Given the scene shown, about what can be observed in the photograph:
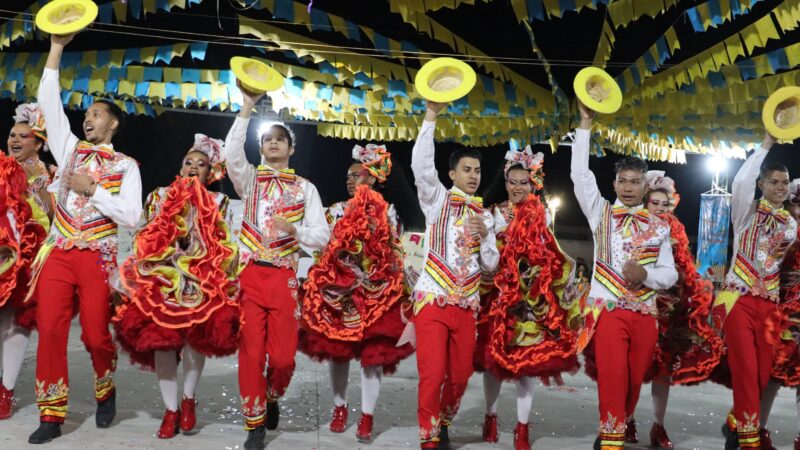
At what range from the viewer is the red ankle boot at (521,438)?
178 inches

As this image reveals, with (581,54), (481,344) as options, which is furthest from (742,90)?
(481,344)

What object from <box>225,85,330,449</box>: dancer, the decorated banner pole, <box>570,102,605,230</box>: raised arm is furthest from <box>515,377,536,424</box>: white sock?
the decorated banner pole

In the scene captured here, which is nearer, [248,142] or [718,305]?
[718,305]

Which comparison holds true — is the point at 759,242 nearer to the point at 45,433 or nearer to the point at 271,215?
the point at 271,215

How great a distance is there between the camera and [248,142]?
31.7ft

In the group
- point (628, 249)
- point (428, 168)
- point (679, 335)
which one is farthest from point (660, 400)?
point (428, 168)

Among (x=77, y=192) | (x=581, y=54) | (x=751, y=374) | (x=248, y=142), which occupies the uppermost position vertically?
(x=581, y=54)

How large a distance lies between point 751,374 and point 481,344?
4.69ft

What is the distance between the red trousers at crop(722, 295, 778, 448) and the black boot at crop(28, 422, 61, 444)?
3458 mm

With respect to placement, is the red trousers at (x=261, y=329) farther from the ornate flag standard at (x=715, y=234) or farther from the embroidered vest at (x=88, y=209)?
the ornate flag standard at (x=715, y=234)

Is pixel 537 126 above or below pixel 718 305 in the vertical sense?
above

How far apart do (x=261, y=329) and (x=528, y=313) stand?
56.1 inches

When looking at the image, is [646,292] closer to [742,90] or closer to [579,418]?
[579,418]

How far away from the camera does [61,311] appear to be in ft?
13.5
